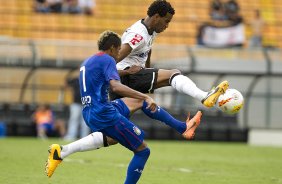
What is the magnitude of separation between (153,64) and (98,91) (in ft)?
42.8

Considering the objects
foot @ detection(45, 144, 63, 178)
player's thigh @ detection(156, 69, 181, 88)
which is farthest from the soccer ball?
foot @ detection(45, 144, 63, 178)

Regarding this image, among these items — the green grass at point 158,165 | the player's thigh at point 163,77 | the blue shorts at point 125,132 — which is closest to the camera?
the blue shorts at point 125,132

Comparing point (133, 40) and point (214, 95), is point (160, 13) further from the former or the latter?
point (214, 95)

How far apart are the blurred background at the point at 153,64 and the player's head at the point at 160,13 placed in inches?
438

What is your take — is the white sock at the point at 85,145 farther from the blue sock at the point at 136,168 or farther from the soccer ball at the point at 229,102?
the soccer ball at the point at 229,102

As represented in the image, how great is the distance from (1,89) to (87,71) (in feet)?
44.0

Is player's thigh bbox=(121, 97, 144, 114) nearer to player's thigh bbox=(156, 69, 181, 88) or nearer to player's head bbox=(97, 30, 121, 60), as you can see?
player's thigh bbox=(156, 69, 181, 88)

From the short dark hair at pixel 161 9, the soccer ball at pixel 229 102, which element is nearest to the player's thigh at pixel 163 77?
the short dark hair at pixel 161 9

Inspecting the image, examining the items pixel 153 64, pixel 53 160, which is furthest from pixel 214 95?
pixel 153 64

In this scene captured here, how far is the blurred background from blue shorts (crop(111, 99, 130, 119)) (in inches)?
453

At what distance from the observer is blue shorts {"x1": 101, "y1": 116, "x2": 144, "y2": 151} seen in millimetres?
9648

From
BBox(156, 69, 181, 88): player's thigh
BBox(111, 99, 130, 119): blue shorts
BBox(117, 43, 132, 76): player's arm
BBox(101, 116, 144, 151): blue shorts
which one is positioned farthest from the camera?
BBox(156, 69, 181, 88): player's thigh

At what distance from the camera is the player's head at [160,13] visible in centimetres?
1116

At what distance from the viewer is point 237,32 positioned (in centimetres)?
2680
